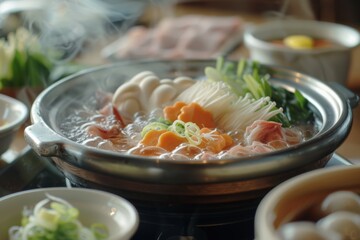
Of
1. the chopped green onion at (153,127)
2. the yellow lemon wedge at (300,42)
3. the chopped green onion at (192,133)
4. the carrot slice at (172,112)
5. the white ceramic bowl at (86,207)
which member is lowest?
the yellow lemon wedge at (300,42)

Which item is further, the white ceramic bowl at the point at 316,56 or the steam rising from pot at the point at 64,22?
the steam rising from pot at the point at 64,22

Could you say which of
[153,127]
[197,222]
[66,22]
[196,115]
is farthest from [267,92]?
[66,22]

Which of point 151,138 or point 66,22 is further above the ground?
point 151,138

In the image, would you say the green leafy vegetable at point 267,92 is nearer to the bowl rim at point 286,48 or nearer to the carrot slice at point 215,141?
the carrot slice at point 215,141

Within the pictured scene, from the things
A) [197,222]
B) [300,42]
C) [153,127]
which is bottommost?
[300,42]

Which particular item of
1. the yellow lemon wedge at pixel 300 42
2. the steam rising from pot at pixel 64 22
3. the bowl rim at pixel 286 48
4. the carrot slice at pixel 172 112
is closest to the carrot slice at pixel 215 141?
the carrot slice at pixel 172 112

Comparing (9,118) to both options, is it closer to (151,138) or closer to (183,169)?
(151,138)

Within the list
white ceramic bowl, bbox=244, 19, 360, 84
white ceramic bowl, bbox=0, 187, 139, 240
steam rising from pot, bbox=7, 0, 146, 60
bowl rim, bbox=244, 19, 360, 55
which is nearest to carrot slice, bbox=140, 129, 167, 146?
white ceramic bowl, bbox=0, 187, 139, 240
